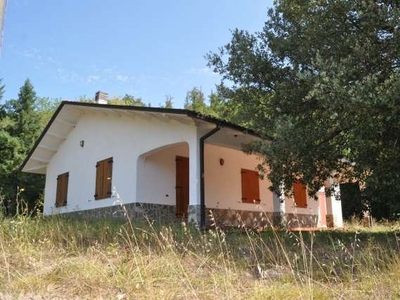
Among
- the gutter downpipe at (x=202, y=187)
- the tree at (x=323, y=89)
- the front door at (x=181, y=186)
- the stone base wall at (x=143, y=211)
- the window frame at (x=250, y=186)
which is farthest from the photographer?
the window frame at (x=250, y=186)

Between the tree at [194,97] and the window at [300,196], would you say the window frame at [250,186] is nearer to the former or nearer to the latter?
the window at [300,196]

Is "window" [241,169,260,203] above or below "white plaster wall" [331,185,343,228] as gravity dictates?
above

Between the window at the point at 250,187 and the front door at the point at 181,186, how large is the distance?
2.41m

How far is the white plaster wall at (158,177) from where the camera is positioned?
12.5 meters

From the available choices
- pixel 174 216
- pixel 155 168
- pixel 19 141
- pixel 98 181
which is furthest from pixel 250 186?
pixel 19 141

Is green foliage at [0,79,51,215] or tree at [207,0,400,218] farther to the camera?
green foliage at [0,79,51,215]

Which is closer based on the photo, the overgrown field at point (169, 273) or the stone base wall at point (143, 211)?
the overgrown field at point (169, 273)

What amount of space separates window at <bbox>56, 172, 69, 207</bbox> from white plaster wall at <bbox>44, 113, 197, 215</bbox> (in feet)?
0.75

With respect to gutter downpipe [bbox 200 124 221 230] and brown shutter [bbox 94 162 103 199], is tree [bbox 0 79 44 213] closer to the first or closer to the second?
brown shutter [bbox 94 162 103 199]

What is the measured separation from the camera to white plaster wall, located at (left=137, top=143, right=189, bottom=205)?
12.5 meters

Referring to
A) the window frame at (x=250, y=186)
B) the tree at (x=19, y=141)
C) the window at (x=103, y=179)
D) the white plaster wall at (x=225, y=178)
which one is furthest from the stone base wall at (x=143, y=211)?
the tree at (x=19, y=141)

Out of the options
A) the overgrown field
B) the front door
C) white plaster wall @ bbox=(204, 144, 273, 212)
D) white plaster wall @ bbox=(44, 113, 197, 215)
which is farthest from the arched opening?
the overgrown field

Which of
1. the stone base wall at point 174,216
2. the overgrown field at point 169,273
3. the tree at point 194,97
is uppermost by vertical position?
the tree at point 194,97

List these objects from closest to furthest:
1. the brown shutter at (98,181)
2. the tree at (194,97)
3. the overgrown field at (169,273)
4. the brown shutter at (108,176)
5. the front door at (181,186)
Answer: the overgrown field at (169,273) < the front door at (181,186) < the brown shutter at (108,176) < the brown shutter at (98,181) < the tree at (194,97)
